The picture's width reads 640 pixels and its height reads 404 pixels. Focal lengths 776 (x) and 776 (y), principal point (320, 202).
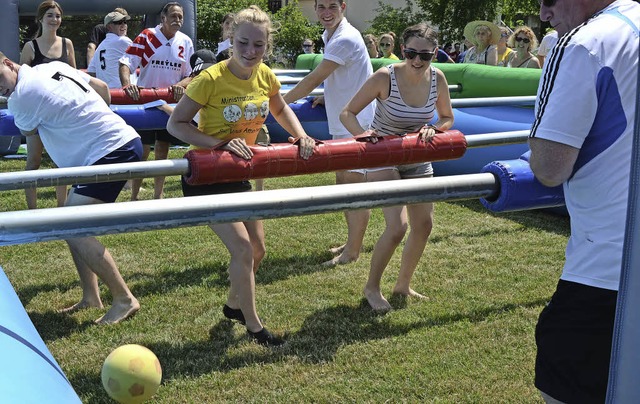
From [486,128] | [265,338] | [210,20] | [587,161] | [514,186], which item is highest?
[587,161]

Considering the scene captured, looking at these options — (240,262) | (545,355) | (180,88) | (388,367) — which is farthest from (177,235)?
(545,355)

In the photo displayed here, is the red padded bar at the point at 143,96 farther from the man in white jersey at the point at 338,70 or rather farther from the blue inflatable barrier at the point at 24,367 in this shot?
the blue inflatable barrier at the point at 24,367

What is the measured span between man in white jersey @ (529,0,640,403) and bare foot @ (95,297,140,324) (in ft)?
9.58

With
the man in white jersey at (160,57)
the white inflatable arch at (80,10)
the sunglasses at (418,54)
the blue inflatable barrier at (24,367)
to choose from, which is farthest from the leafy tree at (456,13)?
the blue inflatable barrier at (24,367)

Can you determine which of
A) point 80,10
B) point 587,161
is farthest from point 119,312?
point 80,10

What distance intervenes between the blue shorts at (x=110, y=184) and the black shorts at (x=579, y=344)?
2.86 m

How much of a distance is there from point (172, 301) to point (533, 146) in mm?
3274

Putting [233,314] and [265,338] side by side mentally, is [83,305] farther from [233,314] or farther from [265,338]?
[265,338]

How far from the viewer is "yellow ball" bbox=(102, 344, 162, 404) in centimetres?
250

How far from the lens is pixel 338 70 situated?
5.29 meters

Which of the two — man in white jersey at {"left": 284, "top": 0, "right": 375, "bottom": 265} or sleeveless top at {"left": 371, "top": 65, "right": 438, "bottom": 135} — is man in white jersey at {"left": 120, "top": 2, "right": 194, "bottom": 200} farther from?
sleeveless top at {"left": 371, "top": 65, "right": 438, "bottom": 135}

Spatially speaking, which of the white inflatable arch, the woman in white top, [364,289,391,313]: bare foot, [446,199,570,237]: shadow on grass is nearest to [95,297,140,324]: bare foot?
[364,289,391,313]: bare foot

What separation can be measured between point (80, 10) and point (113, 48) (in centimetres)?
360

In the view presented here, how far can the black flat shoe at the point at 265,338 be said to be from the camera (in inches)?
165
